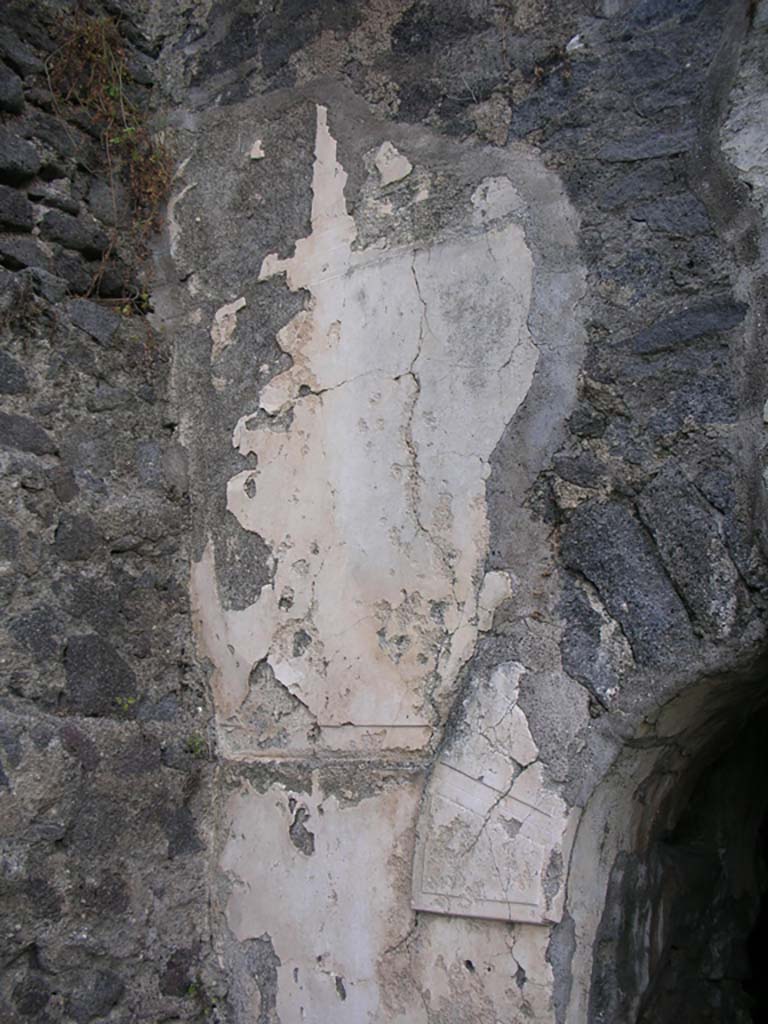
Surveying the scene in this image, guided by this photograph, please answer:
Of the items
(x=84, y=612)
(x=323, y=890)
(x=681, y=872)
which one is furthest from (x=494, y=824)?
(x=84, y=612)

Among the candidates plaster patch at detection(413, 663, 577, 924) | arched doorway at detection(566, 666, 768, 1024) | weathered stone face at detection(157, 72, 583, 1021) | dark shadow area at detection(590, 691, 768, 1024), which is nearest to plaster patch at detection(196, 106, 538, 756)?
weathered stone face at detection(157, 72, 583, 1021)

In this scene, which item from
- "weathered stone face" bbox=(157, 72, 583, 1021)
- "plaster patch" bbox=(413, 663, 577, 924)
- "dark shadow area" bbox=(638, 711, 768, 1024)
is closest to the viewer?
"plaster patch" bbox=(413, 663, 577, 924)

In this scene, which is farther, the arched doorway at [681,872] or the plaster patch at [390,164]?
the plaster patch at [390,164]

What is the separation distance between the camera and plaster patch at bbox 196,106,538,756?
2.15 metres

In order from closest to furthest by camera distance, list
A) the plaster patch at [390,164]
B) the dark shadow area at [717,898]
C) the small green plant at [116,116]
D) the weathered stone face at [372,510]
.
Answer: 1. the weathered stone face at [372,510]
2. the dark shadow area at [717,898]
3. the plaster patch at [390,164]
4. the small green plant at [116,116]

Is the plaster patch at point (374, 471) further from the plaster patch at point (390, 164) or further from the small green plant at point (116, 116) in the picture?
the small green plant at point (116, 116)

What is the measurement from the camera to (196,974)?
233 cm

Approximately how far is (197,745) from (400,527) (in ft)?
2.37

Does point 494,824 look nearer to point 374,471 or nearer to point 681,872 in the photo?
point 681,872

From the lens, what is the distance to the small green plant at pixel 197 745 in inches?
95.9

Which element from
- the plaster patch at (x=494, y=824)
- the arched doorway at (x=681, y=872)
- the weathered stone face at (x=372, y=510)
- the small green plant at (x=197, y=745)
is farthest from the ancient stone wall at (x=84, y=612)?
the arched doorway at (x=681, y=872)

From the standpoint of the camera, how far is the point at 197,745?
2.44 m

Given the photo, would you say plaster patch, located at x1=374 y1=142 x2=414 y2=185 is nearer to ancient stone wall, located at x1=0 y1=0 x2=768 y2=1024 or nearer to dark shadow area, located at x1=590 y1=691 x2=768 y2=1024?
ancient stone wall, located at x1=0 y1=0 x2=768 y2=1024

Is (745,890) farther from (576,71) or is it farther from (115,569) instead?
(576,71)
